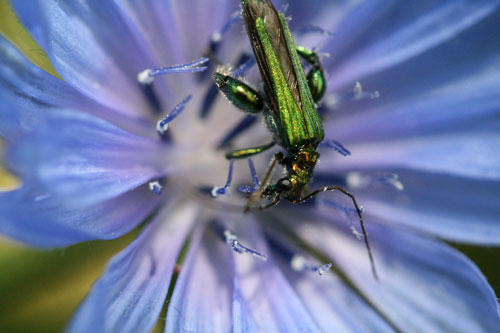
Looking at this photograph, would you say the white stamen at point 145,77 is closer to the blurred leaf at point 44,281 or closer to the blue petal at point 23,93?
the blue petal at point 23,93

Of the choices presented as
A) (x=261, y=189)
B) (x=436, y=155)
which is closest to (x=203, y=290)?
(x=261, y=189)

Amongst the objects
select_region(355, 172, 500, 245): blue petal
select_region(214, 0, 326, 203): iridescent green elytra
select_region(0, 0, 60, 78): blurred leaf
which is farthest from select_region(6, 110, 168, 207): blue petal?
select_region(355, 172, 500, 245): blue petal

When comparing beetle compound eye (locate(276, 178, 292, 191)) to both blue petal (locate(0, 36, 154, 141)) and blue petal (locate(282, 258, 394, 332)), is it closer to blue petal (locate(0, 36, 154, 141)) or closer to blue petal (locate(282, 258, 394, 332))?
blue petal (locate(282, 258, 394, 332))

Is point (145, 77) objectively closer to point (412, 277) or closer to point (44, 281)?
point (44, 281)

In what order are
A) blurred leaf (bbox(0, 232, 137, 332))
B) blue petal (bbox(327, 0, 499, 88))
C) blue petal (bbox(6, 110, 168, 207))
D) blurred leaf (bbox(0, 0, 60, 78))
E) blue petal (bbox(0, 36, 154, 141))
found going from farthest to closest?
1. blue petal (bbox(327, 0, 499, 88))
2. blurred leaf (bbox(0, 232, 137, 332))
3. blurred leaf (bbox(0, 0, 60, 78))
4. blue petal (bbox(0, 36, 154, 141))
5. blue petal (bbox(6, 110, 168, 207))

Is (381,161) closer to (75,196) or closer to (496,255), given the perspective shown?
(496,255)

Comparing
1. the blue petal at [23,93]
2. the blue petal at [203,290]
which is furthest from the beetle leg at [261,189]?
the blue petal at [23,93]
